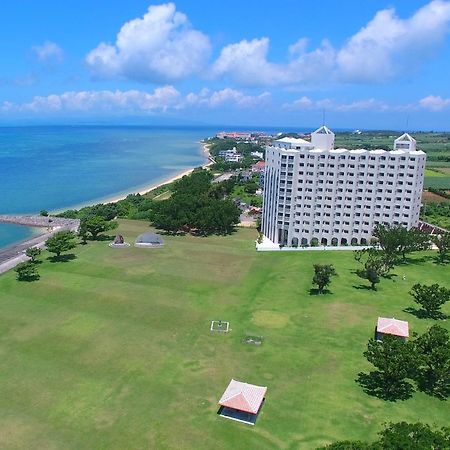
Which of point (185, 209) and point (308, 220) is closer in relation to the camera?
point (308, 220)

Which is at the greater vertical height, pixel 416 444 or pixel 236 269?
pixel 416 444

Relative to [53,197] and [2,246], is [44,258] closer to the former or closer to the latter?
[2,246]

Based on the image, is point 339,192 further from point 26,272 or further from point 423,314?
point 26,272

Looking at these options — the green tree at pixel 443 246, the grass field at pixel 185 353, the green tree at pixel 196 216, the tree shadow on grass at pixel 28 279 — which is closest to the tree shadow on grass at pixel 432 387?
the grass field at pixel 185 353

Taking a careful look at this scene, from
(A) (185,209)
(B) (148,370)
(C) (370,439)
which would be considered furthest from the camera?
(A) (185,209)

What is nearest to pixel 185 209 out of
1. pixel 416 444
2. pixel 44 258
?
pixel 44 258
